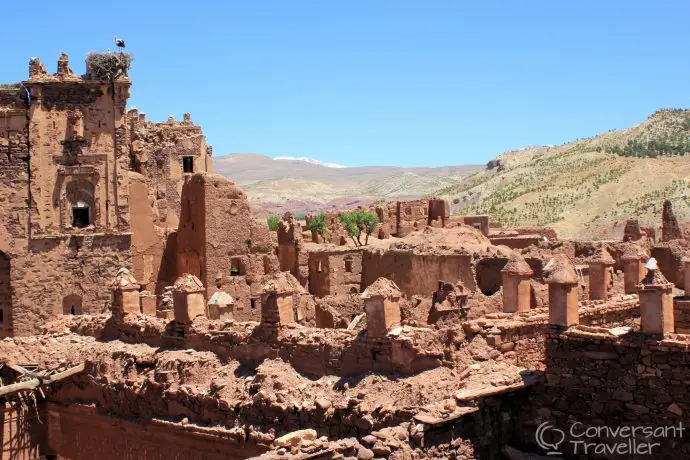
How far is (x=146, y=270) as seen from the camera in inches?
1030

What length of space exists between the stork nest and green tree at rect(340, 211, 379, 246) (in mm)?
12045

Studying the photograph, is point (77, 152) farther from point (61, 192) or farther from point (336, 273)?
point (336, 273)

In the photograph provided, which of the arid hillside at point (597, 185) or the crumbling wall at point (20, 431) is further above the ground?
the arid hillside at point (597, 185)

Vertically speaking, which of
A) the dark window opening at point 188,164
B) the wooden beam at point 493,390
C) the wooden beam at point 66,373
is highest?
the dark window opening at point 188,164

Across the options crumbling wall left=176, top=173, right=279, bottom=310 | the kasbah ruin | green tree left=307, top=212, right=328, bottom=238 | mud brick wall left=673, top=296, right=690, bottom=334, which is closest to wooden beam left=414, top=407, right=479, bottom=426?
the kasbah ruin

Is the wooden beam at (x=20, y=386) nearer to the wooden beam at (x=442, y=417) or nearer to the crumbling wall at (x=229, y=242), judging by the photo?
the crumbling wall at (x=229, y=242)

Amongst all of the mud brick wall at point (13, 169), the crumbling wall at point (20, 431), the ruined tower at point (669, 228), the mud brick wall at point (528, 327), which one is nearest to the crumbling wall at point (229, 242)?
the mud brick wall at point (13, 169)

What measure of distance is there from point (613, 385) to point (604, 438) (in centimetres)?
68

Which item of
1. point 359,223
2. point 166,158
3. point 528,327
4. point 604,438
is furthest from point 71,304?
point 604,438

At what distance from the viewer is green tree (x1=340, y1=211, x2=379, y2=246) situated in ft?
115

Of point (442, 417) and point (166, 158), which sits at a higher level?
point (166, 158)

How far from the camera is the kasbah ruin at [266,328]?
38.2ft

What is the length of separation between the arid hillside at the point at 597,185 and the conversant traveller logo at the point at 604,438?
1368 inches

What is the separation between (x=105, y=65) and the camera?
25750 mm
